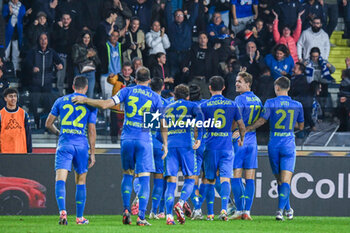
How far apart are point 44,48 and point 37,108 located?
2320mm

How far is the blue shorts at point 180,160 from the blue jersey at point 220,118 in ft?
1.60

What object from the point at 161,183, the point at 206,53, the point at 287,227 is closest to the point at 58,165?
the point at 161,183

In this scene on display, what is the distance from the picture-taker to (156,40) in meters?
18.9

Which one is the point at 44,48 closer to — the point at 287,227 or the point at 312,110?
the point at 312,110

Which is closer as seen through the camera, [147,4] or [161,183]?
[161,183]

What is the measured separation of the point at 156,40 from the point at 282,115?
6.48 metres

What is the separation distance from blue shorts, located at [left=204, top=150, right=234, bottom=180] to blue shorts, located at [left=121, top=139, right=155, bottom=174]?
1407mm

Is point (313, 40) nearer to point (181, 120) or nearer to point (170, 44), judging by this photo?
point (170, 44)

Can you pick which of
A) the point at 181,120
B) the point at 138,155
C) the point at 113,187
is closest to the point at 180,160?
the point at 181,120

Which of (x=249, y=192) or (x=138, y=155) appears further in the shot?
(x=249, y=192)

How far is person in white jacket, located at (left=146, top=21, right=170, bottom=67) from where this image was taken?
18.8m

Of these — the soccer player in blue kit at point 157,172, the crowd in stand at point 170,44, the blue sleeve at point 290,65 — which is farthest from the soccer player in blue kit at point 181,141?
the blue sleeve at point 290,65

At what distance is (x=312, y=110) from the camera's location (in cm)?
1700

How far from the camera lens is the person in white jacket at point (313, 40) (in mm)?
19891
